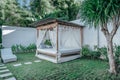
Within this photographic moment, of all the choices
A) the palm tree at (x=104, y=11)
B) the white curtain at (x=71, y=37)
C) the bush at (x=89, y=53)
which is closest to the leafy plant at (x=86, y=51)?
the bush at (x=89, y=53)

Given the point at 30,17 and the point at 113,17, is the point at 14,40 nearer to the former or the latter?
the point at 30,17

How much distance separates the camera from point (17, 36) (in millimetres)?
13547

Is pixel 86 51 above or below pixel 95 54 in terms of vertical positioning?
above

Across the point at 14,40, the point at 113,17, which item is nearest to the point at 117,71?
the point at 113,17

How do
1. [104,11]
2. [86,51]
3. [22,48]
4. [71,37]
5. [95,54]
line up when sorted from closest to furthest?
[104,11], [95,54], [86,51], [71,37], [22,48]

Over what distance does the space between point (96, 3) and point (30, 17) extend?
1303 cm

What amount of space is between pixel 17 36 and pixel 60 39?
248 inches

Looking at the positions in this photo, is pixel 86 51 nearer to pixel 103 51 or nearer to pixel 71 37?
pixel 103 51

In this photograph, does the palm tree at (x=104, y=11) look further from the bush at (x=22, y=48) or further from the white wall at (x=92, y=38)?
the bush at (x=22, y=48)

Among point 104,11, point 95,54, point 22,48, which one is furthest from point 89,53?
point 22,48

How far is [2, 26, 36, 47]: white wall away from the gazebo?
12.3 feet

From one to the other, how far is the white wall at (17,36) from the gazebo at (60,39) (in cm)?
376

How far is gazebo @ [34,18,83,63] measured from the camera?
8328 mm

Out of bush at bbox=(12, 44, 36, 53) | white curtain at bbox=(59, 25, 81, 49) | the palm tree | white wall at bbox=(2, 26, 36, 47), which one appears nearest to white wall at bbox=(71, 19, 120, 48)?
white curtain at bbox=(59, 25, 81, 49)
